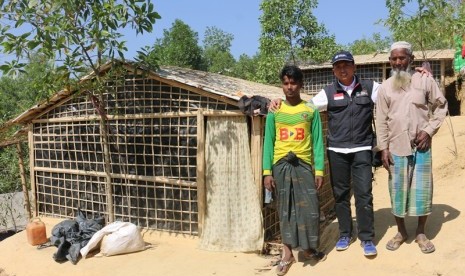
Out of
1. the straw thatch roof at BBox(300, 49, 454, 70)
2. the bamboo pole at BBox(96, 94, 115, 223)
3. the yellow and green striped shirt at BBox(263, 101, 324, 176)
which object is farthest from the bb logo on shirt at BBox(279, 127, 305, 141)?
the straw thatch roof at BBox(300, 49, 454, 70)

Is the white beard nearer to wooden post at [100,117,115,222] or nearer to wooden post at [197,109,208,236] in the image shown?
wooden post at [197,109,208,236]

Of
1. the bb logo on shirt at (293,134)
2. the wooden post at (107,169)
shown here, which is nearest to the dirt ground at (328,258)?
the wooden post at (107,169)

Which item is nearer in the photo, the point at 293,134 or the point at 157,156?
the point at 293,134

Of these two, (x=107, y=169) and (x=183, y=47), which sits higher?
(x=183, y=47)

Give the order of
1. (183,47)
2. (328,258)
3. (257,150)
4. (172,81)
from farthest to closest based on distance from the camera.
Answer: (183,47) → (172,81) → (257,150) → (328,258)

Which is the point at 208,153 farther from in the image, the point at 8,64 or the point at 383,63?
the point at 383,63

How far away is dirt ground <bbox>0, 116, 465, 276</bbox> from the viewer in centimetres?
359

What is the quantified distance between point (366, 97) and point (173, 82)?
2.63 m

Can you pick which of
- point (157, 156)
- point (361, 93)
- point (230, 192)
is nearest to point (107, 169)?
point (157, 156)

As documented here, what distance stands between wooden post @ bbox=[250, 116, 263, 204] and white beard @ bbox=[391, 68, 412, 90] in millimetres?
1817

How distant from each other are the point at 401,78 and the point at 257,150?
6.68ft

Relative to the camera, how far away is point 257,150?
5090 millimetres

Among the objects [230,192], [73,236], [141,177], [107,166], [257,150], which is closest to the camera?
[257,150]

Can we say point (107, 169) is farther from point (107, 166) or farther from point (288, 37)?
point (288, 37)
